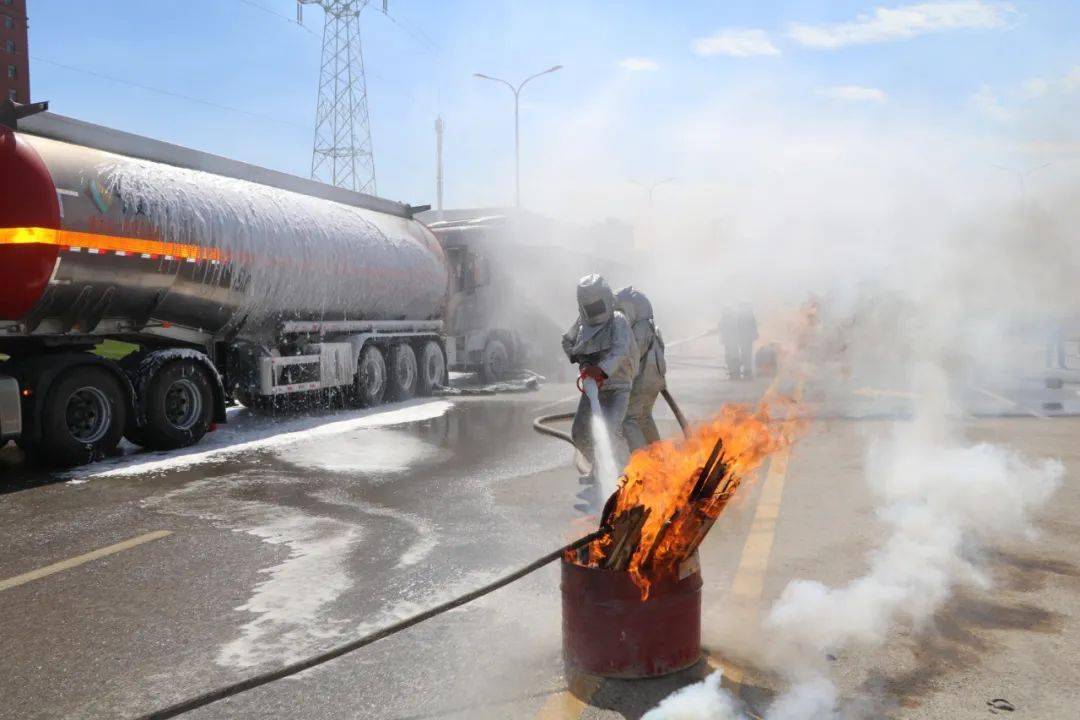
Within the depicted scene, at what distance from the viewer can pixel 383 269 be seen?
15969 mm

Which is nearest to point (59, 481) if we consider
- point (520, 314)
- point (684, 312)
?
point (684, 312)

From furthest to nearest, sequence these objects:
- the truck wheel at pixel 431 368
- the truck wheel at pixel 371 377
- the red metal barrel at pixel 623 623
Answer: the truck wheel at pixel 431 368 → the truck wheel at pixel 371 377 → the red metal barrel at pixel 623 623

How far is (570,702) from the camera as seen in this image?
367 cm

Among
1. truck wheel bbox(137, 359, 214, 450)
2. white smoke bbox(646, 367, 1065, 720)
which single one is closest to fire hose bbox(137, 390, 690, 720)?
white smoke bbox(646, 367, 1065, 720)

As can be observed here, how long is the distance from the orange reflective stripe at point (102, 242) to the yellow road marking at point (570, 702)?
7.87 metres

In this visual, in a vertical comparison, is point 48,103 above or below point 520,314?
above

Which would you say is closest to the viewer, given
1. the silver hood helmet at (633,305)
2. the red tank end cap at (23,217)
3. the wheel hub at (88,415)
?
the silver hood helmet at (633,305)

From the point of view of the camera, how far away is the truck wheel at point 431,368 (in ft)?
59.8

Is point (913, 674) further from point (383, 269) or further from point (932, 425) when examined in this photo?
point (383, 269)

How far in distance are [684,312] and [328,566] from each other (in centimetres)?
1523

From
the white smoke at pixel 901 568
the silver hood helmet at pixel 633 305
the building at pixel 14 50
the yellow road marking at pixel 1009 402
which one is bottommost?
the white smoke at pixel 901 568

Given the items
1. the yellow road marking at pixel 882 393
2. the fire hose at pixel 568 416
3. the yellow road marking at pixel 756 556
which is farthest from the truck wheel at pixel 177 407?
the yellow road marking at pixel 882 393

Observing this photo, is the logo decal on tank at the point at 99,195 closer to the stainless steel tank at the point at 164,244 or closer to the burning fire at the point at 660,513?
the stainless steel tank at the point at 164,244

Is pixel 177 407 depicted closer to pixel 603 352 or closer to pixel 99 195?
pixel 99 195
